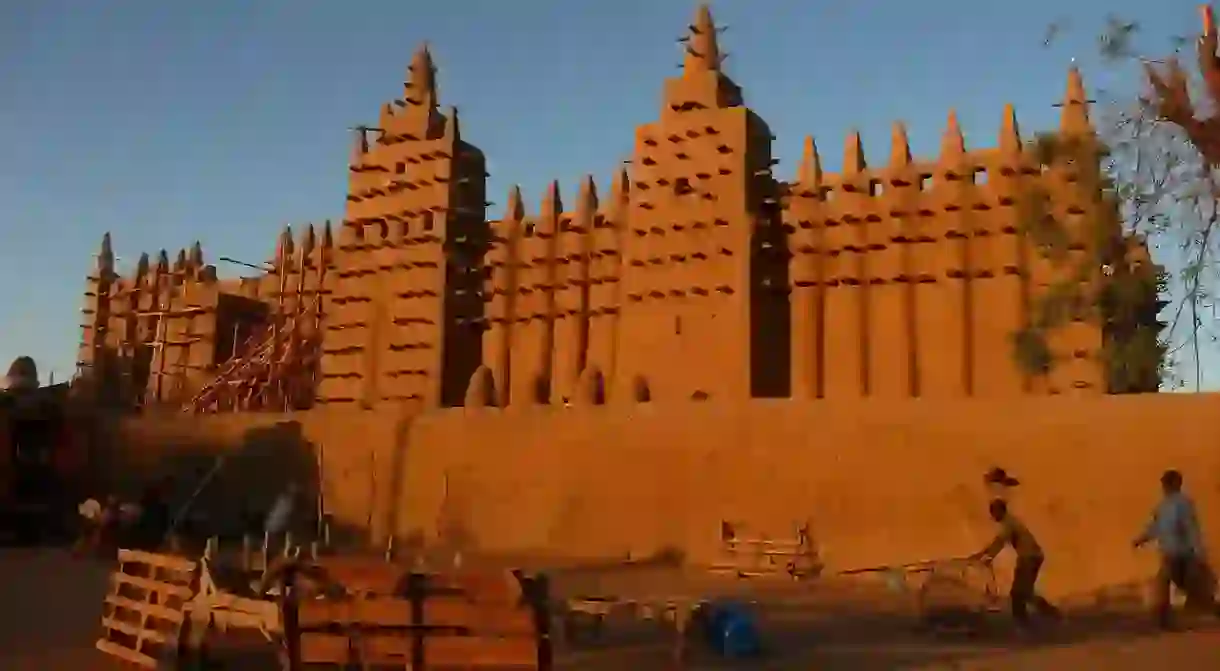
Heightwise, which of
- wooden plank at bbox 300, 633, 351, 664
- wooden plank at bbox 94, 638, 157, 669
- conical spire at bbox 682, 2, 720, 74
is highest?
conical spire at bbox 682, 2, 720, 74

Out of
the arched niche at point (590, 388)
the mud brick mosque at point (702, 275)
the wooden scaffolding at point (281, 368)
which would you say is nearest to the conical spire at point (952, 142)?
the mud brick mosque at point (702, 275)

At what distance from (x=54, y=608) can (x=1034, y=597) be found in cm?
1000

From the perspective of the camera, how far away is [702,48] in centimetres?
2659

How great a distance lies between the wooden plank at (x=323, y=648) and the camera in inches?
303

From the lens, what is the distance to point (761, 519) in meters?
15.8

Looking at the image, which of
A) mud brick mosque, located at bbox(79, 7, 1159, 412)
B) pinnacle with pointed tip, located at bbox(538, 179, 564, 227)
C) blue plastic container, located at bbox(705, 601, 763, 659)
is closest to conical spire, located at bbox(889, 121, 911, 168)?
mud brick mosque, located at bbox(79, 7, 1159, 412)

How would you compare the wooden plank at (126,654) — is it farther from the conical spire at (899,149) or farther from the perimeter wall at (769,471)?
Result: the conical spire at (899,149)

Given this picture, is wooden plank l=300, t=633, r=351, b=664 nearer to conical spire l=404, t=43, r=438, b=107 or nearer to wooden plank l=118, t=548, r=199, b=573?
wooden plank l=118, t=548, r=199, b=573

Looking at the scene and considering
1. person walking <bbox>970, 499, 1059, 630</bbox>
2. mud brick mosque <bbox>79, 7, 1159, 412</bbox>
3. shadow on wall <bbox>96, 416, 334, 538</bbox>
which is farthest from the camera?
mud brick mosque <bbox>79, 7, 1159, 412</bbox>

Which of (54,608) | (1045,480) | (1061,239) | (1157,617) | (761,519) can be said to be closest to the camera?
(1157,617)

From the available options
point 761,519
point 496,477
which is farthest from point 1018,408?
point 496,477

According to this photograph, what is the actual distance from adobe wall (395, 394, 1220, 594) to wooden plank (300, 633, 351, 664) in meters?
8.70

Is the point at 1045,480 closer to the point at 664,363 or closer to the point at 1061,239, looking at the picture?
the point at 1061,239

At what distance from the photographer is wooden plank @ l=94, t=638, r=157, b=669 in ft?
28.9
